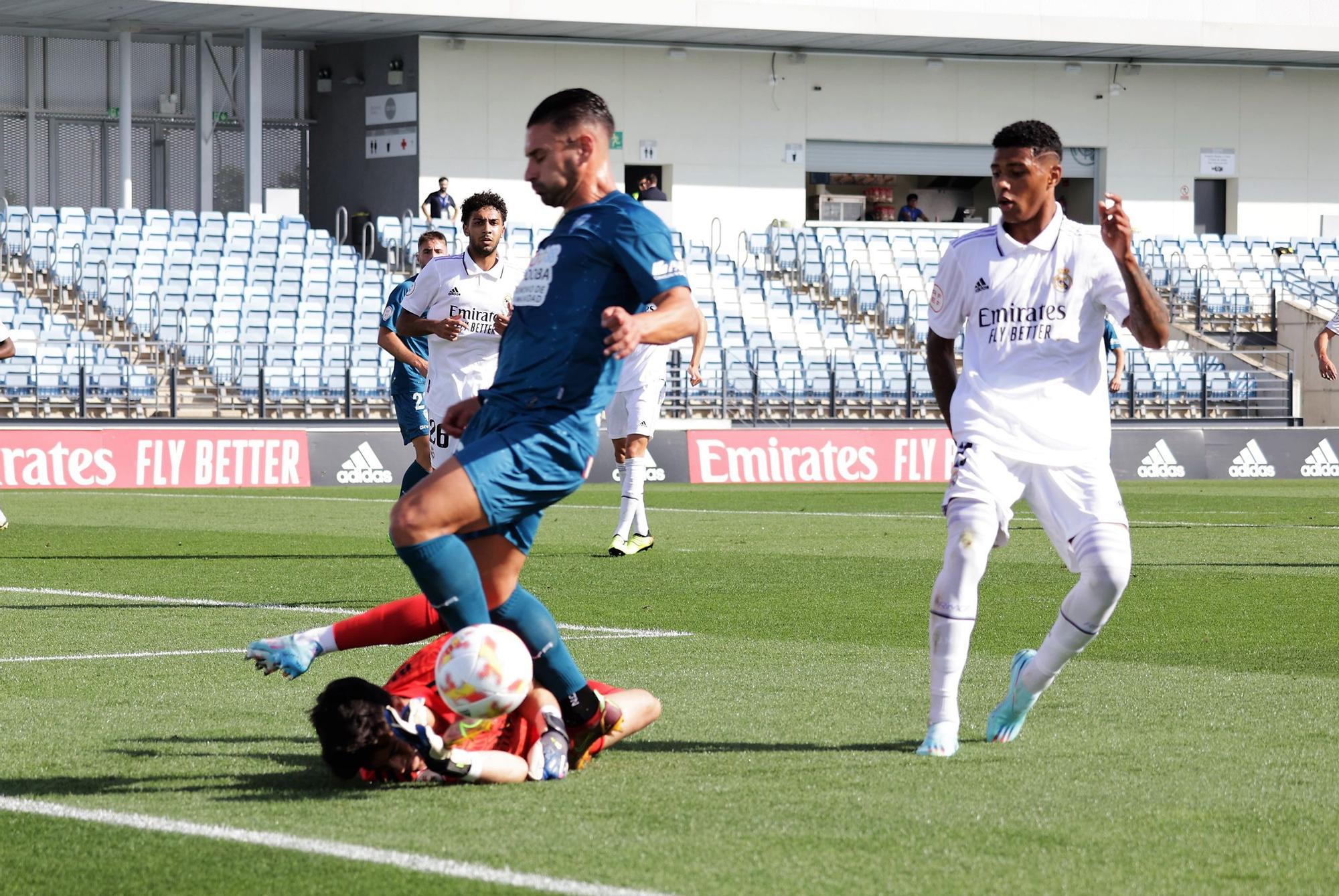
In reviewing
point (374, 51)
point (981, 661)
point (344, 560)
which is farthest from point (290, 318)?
point (981, 661)

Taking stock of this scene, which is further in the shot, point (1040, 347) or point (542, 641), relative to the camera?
point (1040, 347)

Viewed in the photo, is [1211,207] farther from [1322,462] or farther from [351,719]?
[351,719]

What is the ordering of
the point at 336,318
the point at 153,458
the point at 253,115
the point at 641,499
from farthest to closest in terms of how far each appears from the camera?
the point at 253,115 < the point at 336,318 < the point at 153,458 < the point at 641,499

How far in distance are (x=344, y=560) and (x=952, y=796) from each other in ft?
29.7

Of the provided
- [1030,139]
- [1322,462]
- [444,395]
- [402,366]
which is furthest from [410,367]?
[1322,462]

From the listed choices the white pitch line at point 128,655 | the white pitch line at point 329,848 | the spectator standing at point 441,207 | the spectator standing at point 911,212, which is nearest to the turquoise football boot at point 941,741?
the white pitch line at point 329,848

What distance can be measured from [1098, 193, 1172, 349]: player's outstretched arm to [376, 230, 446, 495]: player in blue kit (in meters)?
6.69

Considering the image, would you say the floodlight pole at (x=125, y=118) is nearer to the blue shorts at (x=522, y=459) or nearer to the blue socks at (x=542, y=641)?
the blue socks at (x=542, y=641)

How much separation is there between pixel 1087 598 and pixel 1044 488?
0.37m

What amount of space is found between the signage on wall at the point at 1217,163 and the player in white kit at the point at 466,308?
36532 millimetres

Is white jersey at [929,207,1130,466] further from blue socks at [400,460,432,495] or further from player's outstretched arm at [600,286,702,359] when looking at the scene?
blue socks at [400,460,432,495]

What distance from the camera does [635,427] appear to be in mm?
14266

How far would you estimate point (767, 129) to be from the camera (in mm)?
41562

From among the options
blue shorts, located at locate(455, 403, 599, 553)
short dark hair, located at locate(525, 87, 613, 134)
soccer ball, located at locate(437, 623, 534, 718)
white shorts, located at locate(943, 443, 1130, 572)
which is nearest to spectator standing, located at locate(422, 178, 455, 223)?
white shorts, located at locate(943, 443, 1130, 572)
